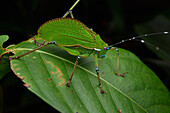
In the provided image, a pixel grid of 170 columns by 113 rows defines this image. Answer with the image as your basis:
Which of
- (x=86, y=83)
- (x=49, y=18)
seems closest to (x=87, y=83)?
(x=86, y=83)

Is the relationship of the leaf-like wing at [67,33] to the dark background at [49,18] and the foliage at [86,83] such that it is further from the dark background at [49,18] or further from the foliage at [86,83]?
the dark background at [49,18]

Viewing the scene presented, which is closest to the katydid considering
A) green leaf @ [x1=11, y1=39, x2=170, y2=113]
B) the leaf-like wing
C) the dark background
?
the leaf-like wing

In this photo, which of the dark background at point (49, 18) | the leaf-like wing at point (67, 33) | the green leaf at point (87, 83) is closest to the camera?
the green leaf at point (87, 83)

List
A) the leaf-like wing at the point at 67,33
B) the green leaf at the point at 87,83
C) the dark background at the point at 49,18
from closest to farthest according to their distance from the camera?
the green leaf at the point at 87,83 < the leaf-like wing at the point at 67,33 < the dark background at the point at 49,18

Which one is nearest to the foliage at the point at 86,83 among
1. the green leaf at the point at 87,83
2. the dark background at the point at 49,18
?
the green leaf at the point at 87,83

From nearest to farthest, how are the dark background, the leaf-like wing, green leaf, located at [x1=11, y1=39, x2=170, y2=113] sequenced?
green leaf, located at [x1=11, y1=39, x2=170, y2=113], the leaf-like wing, the dark background

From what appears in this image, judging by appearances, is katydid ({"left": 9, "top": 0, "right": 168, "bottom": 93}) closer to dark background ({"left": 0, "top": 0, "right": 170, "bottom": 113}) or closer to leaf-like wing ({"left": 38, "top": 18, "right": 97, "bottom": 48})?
leaf-like wing ({"left": 38, "top": 18, "right": 97, "bottom": 48})

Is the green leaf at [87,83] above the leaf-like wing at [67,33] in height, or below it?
below
